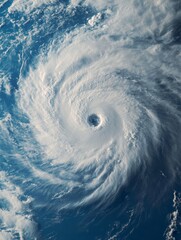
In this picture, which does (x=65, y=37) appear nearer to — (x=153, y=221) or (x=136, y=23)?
(x=136, y=23)

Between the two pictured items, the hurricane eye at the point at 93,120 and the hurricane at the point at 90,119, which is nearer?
the hurricane at the point at 90,119

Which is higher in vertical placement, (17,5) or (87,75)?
(17,5)

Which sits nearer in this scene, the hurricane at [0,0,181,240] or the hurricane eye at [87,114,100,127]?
the hurricane at [0,0,181,240]

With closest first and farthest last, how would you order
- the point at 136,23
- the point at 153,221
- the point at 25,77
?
the point at 153,221, the point at 136,23, the point at 25,77

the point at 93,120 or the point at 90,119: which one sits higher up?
the point at 90,119

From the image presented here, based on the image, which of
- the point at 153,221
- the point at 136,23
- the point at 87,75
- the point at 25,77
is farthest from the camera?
the point at 25,77

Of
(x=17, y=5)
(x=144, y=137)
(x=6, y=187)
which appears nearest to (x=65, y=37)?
(x=17, y=5)

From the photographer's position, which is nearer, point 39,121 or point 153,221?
point 153,221

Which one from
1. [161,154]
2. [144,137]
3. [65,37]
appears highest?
[65,37]
